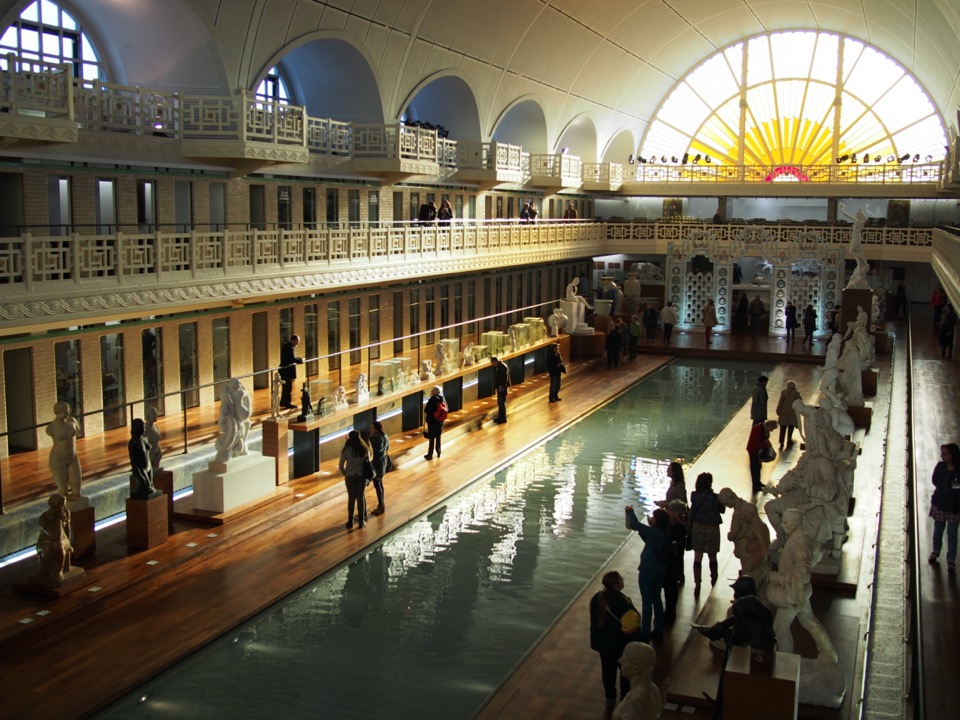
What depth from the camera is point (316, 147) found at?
82.7ft

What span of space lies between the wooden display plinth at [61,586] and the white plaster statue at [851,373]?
15.3 metres

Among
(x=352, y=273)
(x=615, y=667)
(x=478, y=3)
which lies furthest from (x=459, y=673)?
(x=478, y=3)

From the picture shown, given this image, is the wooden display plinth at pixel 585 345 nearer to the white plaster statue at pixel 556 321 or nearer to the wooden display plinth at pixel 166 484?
the white plaster statue at pixel 556 321

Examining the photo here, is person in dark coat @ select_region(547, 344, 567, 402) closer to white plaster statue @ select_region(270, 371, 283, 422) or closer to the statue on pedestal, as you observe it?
the statue on pedestal

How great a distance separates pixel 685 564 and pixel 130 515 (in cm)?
751

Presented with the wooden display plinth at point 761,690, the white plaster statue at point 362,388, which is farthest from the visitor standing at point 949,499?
the white plaster statue at point 362,388

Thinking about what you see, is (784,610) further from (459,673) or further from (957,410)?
(957,410)

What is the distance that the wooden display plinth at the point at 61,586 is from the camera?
1200 centimetres

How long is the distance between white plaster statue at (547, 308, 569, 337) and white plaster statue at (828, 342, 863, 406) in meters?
11.4

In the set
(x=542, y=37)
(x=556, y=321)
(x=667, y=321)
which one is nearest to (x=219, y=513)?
(x=556, y=321)

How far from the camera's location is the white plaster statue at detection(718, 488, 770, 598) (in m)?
10.1

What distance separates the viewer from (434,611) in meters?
12.4

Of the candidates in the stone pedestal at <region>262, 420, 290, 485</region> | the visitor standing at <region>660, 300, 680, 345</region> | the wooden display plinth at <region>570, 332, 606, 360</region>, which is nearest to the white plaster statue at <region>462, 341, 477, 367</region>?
the wooden display plinth at <region>570, 332, 606, 360</region>

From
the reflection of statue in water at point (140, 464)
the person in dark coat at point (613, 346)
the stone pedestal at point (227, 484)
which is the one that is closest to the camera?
the reflection of statue in water at point (140, 464)
